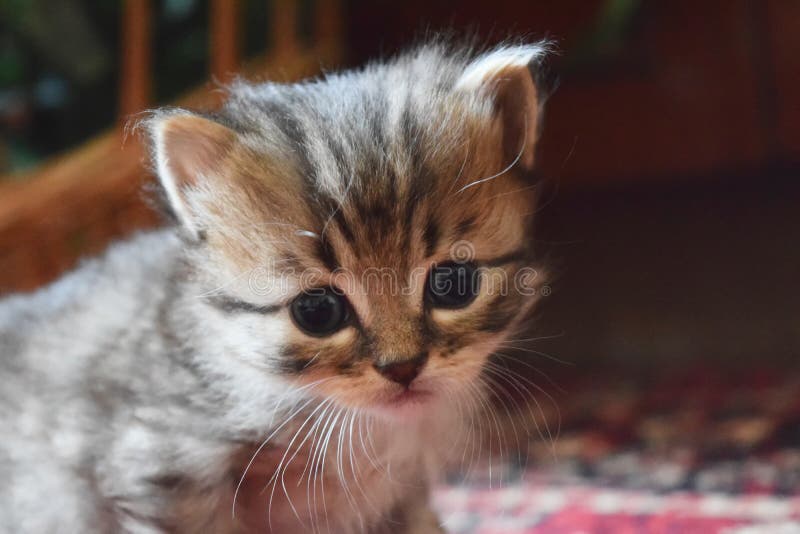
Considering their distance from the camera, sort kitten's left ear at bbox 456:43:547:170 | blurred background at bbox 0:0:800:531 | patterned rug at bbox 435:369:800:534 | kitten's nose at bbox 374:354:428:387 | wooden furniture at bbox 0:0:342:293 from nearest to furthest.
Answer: kitten's nose at bbox 374:354:428:387, kitten's left ear at bbox 456:43:547:170, patterned rug at bbox 435:369:800:534, wooden furniture at bbox 0:0:342:293, blurred background at bbox 0:0:800:531

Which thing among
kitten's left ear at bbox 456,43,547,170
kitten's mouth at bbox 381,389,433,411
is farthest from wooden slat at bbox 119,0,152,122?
kitten's mouth at bbox 381,389,433,411

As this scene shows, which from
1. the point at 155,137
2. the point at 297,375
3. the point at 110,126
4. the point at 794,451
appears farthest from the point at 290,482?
the point at 110,126

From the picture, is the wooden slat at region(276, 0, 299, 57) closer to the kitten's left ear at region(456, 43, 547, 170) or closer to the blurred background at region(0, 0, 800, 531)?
the blurred background at region(0, 0, 800, 531)

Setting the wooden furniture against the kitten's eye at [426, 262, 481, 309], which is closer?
the kitten's eye at [426, 262, 481, 309]

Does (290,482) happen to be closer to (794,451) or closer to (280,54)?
(794,451)

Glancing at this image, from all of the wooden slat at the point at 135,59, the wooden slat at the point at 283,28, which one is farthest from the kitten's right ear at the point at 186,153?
the wooden slat at the point at 283,28
